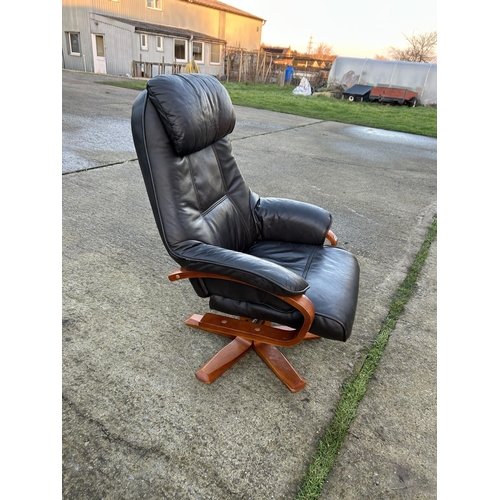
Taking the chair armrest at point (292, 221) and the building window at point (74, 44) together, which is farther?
the building window at point (74, 44)

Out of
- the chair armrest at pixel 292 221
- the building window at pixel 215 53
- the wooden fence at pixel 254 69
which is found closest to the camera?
the chair armrest at pixel 292 221

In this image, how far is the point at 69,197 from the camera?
326cm

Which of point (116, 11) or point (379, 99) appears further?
point (116, 11)

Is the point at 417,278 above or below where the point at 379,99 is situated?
below

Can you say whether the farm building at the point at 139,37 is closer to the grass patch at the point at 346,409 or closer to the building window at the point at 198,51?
the building window at the point at 198,51

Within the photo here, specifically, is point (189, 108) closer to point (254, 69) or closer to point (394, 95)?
point (394, 95)

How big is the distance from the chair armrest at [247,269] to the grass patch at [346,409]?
0.61 m

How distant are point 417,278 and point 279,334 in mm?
1499

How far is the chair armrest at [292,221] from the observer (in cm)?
201

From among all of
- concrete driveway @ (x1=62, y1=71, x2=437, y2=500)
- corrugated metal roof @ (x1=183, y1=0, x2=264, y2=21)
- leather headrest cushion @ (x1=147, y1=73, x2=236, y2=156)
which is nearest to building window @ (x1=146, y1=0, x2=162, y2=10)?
corrugated metal roof @ (x1=183, y1=0, x2=264, y2=21)

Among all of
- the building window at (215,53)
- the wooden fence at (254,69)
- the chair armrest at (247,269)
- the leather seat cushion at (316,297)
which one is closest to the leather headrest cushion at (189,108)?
the chair armrest at (247,269)
